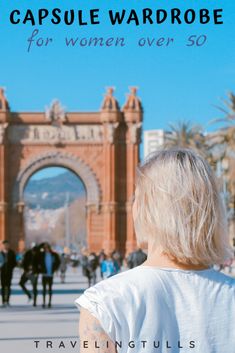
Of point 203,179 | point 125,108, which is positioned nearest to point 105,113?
point 125,108

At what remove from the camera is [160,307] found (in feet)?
9.29

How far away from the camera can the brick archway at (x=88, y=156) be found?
197 ft

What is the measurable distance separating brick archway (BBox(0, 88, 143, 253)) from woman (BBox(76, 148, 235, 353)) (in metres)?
56.7

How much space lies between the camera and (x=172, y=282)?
2885mm

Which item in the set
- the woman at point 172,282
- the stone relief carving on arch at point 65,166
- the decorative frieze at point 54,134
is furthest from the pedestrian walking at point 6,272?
the decorative frieze at point 54,134

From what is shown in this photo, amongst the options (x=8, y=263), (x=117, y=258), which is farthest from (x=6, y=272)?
(x=117, y=258)

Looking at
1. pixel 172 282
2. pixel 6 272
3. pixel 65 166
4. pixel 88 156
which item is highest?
pixel 88 156

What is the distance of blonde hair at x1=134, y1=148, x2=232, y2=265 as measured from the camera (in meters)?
2.88

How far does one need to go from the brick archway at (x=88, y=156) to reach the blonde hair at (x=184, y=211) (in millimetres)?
56673

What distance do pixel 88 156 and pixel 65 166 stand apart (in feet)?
5.35

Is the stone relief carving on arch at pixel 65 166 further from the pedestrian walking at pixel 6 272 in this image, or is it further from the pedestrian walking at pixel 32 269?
the pedestrian walking at pixel 6 272

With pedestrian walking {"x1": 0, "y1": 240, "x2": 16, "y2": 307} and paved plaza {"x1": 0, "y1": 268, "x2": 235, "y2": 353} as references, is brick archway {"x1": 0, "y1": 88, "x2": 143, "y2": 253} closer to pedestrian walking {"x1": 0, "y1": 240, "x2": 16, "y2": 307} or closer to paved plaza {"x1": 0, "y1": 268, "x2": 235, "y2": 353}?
paved plaza {"x1": 0, "y1": 268, "x2": 235, "y2": 353}

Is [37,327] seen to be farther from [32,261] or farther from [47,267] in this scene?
[32,261]

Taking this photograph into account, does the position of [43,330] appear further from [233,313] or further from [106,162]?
[106,162]
